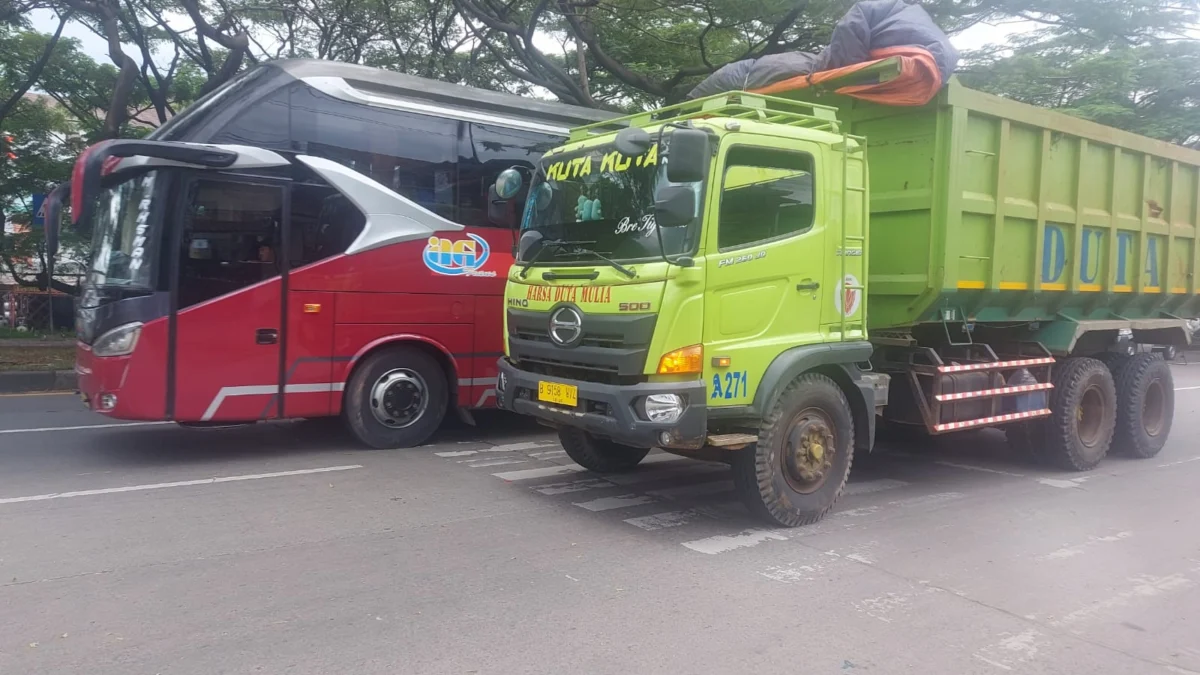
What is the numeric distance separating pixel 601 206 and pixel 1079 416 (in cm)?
537

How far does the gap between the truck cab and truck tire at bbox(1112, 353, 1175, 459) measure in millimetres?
3863

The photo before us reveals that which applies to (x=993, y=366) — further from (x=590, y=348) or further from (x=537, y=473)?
(x=537, y=473)

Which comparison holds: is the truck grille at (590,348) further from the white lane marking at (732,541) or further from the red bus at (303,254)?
the red bus at (303,254)

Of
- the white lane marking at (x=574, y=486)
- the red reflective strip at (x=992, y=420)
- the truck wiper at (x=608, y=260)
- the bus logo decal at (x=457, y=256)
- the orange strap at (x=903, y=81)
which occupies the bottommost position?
the white lane marking at (x=574, y=486)

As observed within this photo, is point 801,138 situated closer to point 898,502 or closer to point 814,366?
point 814,366

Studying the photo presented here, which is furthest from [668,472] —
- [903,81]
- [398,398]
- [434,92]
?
[434,92]

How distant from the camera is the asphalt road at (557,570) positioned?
390cm

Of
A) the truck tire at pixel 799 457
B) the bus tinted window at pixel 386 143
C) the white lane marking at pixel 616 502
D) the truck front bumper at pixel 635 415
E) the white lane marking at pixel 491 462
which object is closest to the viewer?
the truck front bumper at pixel 635 415

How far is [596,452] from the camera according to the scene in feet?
23.6

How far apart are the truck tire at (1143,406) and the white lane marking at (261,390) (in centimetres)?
777

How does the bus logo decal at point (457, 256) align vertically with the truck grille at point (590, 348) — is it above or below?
above

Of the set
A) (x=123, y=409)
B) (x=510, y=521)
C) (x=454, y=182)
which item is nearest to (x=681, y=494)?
(x=510, y=521)

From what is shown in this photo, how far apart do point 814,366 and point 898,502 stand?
1630mm

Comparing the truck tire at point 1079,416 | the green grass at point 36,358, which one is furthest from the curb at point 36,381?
the truck tire at point 1079,416
